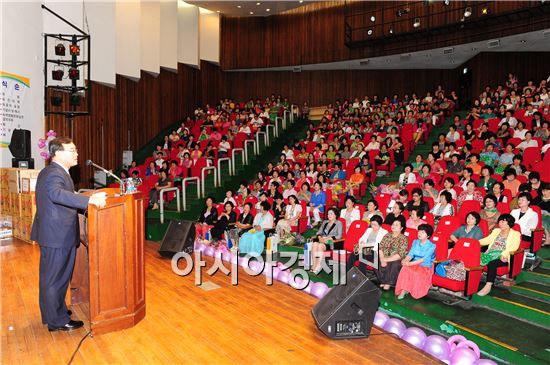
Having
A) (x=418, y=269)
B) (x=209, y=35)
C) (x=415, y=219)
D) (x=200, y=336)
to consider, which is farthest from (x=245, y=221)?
(x=209, y=35)

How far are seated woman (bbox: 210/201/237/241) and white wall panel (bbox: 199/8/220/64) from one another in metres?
9.05

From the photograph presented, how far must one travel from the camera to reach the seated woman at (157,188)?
851 cm

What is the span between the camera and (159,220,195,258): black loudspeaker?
6.15 metres


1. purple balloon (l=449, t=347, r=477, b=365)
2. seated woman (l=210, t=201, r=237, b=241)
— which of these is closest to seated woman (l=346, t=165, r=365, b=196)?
seated woman (l=210, t=201, r=237, b=241)

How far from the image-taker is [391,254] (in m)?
4.56

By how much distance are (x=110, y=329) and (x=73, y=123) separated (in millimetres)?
7183

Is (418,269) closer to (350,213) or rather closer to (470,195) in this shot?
(350,213)

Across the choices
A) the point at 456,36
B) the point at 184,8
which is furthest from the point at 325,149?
the point at 184,8

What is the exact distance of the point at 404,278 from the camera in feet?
13.9

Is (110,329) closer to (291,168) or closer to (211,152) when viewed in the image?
(291,168)

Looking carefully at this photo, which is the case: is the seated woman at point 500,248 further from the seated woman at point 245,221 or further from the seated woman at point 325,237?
the seated woman at point 245,221

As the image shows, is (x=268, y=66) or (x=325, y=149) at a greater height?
(x=268, y=66)

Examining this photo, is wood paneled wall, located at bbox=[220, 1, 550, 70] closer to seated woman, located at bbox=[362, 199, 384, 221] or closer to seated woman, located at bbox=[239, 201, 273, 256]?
seated woman, located at bbox=[362, 199, 384, 221]

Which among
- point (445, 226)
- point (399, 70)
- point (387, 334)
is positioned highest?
point (399, 70)
